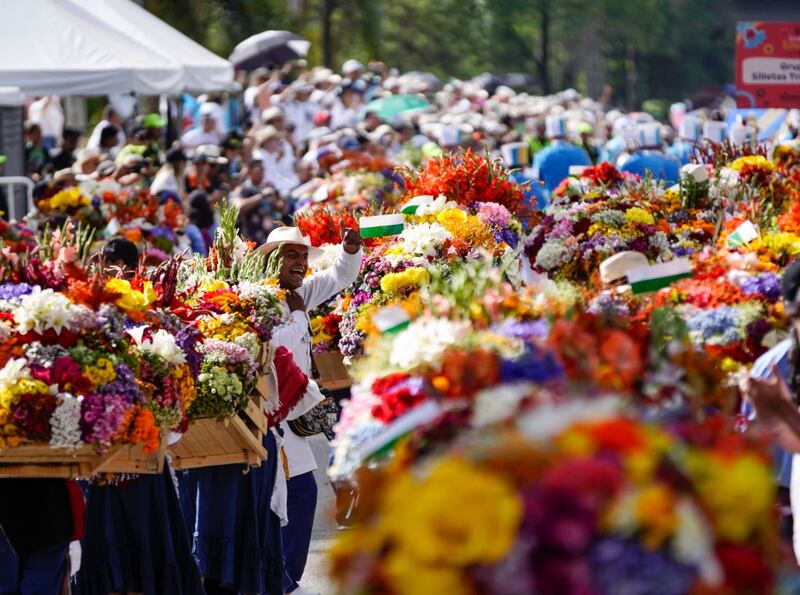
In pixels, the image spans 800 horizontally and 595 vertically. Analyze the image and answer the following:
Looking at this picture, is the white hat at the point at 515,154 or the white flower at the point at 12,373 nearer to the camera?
the white flower at the point at 12,373

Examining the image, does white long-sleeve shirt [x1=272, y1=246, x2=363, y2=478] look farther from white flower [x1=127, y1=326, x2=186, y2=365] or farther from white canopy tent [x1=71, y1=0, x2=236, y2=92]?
white canopy tent [x1=71, y1=0, x2=236, y2=92]

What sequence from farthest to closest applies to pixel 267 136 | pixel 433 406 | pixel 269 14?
pixel 269 14 < pixel 267 136 < pixel 433 406

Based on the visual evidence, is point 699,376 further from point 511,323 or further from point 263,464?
point 263,464

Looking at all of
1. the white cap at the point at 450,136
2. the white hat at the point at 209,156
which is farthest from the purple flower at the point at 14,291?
the white cap at the point at 450,136

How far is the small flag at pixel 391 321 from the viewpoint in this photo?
461cm

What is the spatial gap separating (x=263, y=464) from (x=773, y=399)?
3.51m

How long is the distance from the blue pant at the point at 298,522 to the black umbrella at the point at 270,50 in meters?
18.9

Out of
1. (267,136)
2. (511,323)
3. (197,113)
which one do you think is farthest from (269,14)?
(511,323)

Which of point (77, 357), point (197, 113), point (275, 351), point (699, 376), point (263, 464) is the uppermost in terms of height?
point (699, 376)

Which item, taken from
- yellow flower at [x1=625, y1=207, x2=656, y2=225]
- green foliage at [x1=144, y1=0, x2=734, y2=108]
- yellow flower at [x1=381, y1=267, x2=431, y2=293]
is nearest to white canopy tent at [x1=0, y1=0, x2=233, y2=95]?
yellow flower at [x1=381, y1=267, x2=431, y2=293]

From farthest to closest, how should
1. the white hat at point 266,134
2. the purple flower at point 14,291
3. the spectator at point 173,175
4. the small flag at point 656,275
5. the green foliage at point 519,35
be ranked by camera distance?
the green foliage at point 519,35
the white hat at point 266,134
the spectator at point 173,175
the purple flower at point 14,291
the small flag at point 656,275

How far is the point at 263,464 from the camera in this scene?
7438 millimetres

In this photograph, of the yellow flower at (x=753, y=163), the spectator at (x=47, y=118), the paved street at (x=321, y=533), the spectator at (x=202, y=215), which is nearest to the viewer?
the paved street at (x=321, y=533)

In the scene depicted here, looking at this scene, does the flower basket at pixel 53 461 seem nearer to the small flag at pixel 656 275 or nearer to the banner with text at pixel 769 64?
the small flag at pixel 656 275
